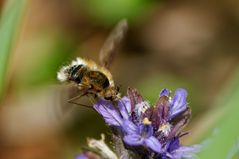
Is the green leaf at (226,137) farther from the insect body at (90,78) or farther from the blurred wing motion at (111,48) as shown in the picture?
the blurred wing motion at (111,48)

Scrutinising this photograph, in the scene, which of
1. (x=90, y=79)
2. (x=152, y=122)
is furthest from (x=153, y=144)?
(x=90, y=79)

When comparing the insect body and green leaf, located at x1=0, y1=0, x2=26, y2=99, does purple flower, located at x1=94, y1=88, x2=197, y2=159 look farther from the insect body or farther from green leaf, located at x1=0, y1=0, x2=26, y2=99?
green leaf, located at x1=0, y1=0, x2=26, y2=99

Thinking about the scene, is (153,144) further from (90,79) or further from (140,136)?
(90,79)

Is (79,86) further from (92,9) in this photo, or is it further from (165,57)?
(165,57)

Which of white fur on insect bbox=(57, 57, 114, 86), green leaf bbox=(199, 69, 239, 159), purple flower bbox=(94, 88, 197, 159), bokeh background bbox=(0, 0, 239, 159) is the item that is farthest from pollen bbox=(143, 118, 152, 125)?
bokeh background bbox=(0, 0, 239, 159)

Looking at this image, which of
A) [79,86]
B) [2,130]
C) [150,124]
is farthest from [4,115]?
[150,124]

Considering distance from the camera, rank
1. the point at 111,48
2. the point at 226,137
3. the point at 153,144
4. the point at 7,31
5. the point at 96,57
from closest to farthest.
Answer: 1. the point at 226,137
2. the point at 153,144
3. the point at 7,31
4. the point at 111,48
5. the point at 96,57

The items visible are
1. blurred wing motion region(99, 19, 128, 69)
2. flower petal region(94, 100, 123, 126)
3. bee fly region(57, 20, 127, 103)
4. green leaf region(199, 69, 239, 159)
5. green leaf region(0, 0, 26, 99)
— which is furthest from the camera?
blurred wing motion region(99, 19, 128, 69)
